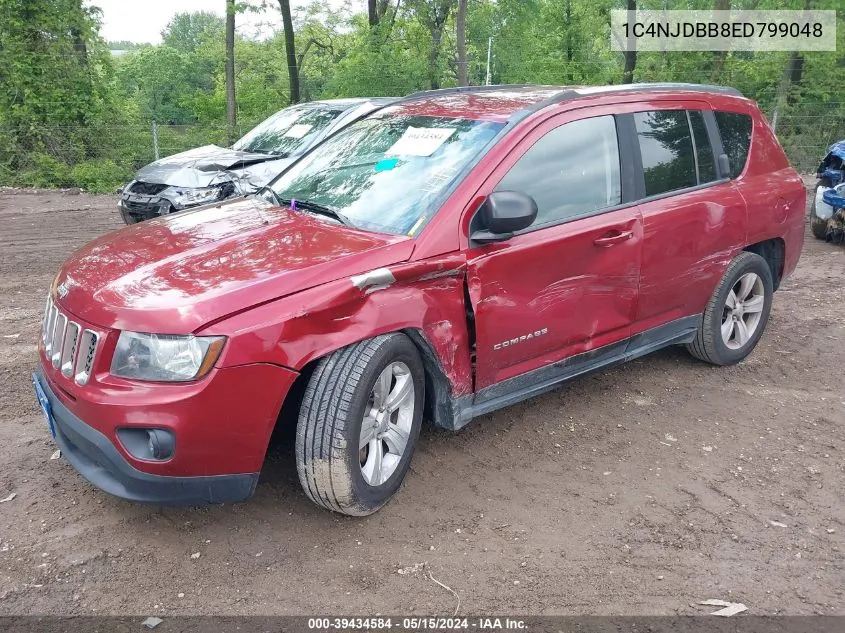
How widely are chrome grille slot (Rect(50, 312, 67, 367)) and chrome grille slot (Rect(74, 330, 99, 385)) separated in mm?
214

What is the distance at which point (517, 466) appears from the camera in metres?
3.99

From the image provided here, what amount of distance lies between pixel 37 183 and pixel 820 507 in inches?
580

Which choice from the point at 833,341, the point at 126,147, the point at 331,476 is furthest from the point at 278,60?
the point at 331,476

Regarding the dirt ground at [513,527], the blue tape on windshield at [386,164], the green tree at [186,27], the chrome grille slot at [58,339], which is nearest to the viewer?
the dirt ground at [513,527]

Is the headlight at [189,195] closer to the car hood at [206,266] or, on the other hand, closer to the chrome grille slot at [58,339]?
the car hood at [206,266]

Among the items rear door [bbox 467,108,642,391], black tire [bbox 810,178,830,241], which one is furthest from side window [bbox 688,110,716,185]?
black tire [bbox 810,178,830,241]

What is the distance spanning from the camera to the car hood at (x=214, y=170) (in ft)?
27.6

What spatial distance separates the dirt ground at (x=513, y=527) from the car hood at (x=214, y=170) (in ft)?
13.3

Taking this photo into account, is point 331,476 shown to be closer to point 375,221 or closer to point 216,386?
point 216,386

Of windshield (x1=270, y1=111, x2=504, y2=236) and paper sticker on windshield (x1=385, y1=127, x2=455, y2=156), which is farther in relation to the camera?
paper sticker on windshield (x1=385, y1=127, x2=455, y2=156)

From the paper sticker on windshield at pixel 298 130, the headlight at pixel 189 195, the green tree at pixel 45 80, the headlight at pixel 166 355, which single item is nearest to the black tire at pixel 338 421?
the headlight at pixel 166 355

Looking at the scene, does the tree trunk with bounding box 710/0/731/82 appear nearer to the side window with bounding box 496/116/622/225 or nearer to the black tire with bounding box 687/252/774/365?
the black tire with bounding box 687/252/774/365

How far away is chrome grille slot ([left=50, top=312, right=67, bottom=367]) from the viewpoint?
3234 millimetres

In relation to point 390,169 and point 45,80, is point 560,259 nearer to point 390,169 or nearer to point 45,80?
point 390,169
